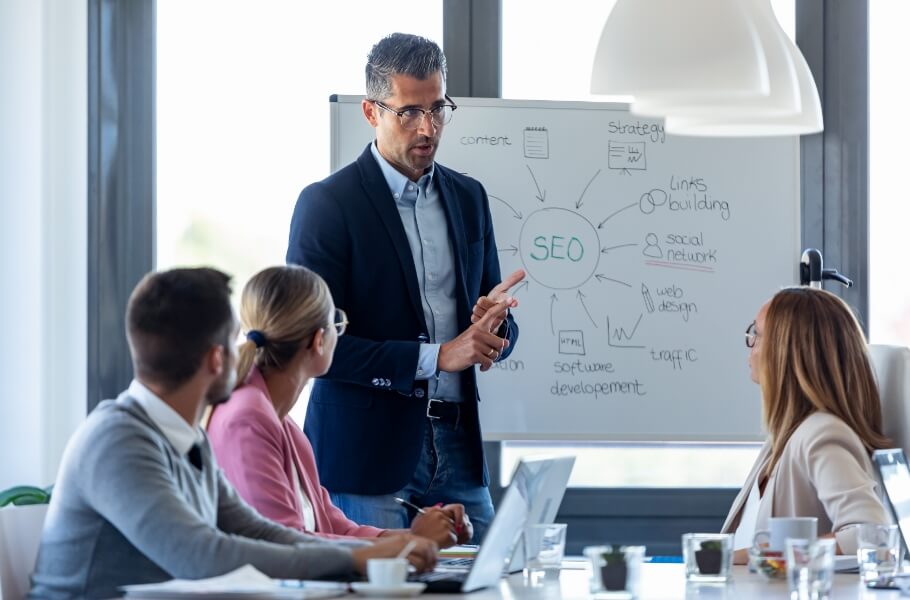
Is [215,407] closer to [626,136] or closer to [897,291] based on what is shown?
[626,136]

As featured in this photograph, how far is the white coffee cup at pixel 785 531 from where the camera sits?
6.41ft

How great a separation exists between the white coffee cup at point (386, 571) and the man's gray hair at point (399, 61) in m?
1.49

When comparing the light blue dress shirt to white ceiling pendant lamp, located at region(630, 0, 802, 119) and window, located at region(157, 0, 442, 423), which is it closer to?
white ceiling pendant lamp, located at region(630, 0, 802, 119)

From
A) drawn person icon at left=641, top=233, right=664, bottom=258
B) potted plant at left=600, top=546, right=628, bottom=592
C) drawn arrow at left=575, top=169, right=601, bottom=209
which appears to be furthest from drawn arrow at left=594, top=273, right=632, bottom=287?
potted plant at left=600, top=546, right=628, bottom=592

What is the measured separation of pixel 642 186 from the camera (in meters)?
3.84

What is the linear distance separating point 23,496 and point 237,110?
1.47m

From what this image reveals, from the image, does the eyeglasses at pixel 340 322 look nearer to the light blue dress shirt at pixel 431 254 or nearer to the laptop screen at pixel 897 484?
the light blue dress shirt at pixel 431 254

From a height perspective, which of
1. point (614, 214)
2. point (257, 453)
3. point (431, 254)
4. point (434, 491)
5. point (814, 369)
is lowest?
point (434, 491)

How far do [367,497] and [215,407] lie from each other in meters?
0.74

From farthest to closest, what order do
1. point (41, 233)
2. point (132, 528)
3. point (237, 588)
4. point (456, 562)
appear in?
point (41, 233) → point (456, 562) → point (132, 528) → point (237, 588)

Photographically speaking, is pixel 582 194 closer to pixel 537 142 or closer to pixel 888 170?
pixel 537 142

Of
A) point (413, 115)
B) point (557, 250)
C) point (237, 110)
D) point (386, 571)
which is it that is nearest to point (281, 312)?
point (386, 571)

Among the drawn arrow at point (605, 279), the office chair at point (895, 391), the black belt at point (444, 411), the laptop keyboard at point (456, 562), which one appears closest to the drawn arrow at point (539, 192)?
the drawn arrow at point (605, 279)

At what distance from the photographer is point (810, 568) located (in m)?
1.72
